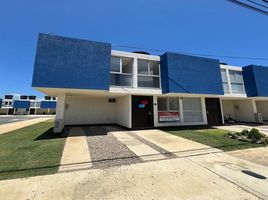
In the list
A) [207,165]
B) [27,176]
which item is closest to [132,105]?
[207,165]

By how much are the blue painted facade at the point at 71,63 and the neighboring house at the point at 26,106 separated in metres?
49.9

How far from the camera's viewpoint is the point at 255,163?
490 cm

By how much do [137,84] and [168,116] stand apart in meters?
4.43

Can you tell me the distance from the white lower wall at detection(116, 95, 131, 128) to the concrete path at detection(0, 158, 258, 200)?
26.9ft

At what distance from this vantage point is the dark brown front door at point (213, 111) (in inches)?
593

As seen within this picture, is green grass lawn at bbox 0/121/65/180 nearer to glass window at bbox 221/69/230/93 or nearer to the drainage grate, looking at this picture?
the drainage grate

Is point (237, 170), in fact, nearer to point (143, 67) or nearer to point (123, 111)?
point (143, 67)

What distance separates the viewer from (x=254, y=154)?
5.88 metres

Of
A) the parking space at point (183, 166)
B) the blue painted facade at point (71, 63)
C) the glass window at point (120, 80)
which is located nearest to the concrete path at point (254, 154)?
the parking space at point (183, 166)

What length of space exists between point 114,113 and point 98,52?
7945mm

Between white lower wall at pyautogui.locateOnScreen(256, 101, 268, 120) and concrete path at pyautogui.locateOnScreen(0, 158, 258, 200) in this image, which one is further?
white lower wall at pyautogui.locateOnScreen(256, 101, 268, 120)

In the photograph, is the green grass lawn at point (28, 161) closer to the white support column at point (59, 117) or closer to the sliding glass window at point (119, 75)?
the white support column at point (59, 117)

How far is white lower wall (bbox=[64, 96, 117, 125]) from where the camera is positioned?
→ 14.9 m

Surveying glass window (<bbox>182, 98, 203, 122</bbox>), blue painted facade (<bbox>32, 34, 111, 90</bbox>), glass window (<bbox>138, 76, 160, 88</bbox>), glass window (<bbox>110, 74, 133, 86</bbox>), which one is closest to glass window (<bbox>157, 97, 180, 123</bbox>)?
glass window (<bbox>182, 98, 203, 122</bbox>)
